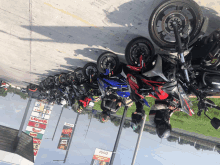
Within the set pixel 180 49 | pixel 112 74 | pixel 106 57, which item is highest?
pixel 106 57

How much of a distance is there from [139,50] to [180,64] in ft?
5.64

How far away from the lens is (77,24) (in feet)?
15.3

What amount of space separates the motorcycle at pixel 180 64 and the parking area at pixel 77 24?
1.26ft

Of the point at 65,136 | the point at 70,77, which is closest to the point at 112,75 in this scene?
the point at 70,77

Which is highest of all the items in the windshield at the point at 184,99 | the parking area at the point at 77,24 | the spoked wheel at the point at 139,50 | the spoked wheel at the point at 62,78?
the parking area at the point at 77,24

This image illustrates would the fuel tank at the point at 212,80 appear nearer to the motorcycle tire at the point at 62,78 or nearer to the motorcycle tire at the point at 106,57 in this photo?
the motorcycle tire at the point at 106,57

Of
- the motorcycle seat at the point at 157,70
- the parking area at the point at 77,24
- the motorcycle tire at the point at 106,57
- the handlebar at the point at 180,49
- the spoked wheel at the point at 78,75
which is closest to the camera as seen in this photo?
the handlebar at the point at 180,49

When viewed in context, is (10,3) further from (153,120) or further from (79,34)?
(153,120)

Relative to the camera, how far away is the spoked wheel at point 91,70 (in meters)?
7.02

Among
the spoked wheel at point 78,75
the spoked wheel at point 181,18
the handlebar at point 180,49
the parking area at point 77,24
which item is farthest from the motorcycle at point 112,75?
the spoked wheel at point 78,75

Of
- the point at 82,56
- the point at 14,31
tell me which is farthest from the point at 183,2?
the point at 14,31

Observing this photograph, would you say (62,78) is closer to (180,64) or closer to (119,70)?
(119,70)

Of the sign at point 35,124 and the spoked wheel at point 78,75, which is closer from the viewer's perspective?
the spoked wheel at point 78,75

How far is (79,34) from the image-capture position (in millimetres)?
5133
